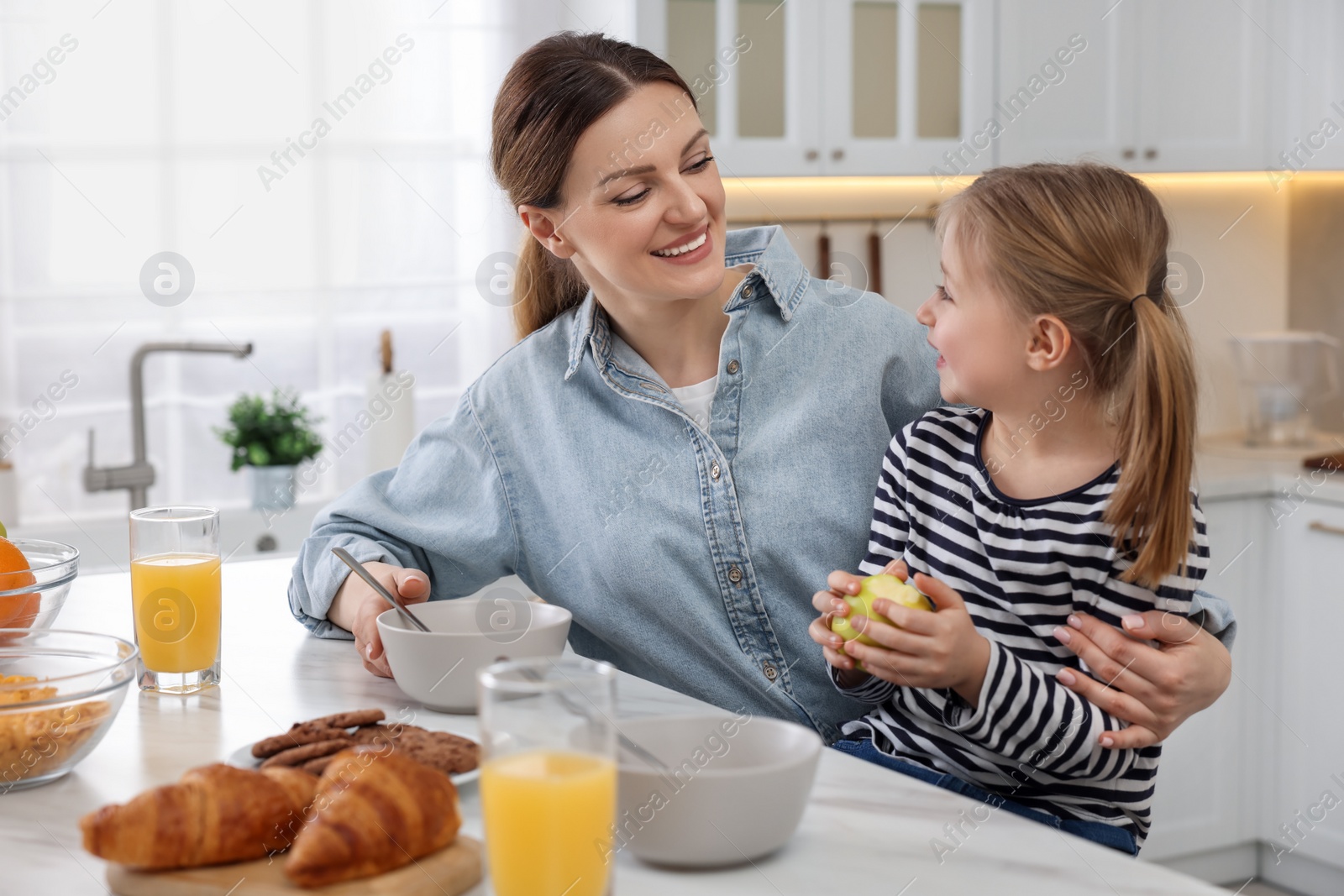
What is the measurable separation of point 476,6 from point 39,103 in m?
1.05

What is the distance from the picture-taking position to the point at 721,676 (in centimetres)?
139

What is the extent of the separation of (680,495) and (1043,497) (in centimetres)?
40

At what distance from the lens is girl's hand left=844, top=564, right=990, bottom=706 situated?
1.00 m

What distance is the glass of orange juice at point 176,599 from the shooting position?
44.5 inches

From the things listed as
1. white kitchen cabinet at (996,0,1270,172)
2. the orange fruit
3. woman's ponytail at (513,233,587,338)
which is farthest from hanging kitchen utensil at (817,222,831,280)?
the orange fruit

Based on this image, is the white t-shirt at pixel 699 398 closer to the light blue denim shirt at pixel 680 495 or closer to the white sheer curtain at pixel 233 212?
the light blue denim shirt at pixel 680 495

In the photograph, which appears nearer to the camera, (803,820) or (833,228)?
(803,820)

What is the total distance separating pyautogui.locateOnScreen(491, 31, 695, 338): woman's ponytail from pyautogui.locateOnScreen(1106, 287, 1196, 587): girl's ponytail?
627 millimetres

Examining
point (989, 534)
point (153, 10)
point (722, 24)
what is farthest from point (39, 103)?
point (989, 534)

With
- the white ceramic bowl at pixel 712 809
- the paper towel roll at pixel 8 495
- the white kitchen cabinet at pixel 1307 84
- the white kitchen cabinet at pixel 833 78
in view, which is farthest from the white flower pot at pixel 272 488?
the white kitchen cabinet at pixel 1307 84

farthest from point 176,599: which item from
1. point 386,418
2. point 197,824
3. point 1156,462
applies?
point 386,418

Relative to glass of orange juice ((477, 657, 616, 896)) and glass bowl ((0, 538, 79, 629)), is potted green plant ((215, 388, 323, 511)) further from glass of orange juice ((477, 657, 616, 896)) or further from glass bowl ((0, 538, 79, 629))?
glass of orange juice ((477, 657, 616, 896))

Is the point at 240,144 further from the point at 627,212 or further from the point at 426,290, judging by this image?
the point at 627,212

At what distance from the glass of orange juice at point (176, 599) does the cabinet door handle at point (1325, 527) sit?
2252 mm
